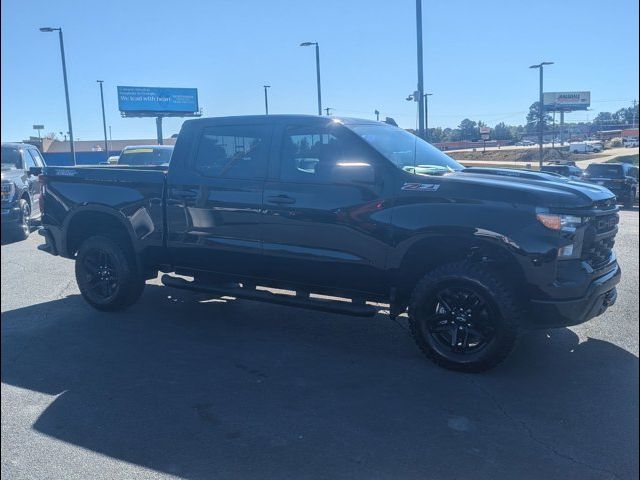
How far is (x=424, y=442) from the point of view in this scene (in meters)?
3.68

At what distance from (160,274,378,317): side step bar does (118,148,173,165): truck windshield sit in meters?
9.79

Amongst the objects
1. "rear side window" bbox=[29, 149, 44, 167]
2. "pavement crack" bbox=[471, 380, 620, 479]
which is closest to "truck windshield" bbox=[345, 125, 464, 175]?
"pavement crack" bbox=[471, 380, 620, 479]

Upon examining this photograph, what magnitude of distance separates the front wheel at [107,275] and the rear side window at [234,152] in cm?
134

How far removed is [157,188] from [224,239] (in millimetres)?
949

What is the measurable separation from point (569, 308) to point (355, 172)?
6.52ft

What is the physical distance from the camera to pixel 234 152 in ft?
19.3

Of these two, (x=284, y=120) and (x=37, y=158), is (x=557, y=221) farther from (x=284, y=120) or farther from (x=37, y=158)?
(x=37, y=158)

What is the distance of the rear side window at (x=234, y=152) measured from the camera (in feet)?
18.7

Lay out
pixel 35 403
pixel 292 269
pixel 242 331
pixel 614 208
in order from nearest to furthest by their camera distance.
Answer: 1. pixel 35 403
2. pixel 614 208
3. pixel 292 269
4. pixel 242 331

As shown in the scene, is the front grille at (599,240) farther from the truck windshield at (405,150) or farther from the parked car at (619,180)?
the parked car at (619,180)

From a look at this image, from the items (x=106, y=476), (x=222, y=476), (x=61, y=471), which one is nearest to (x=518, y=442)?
(x=222, y=476)

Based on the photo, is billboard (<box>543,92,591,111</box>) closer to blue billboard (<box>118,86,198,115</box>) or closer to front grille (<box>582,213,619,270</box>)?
blue billboard (<box>118,86,198,115</box>)

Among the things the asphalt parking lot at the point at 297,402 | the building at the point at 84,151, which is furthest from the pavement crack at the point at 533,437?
the building at the point at 84,151

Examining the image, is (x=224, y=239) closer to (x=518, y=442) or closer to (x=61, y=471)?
(x=61, y=471)
